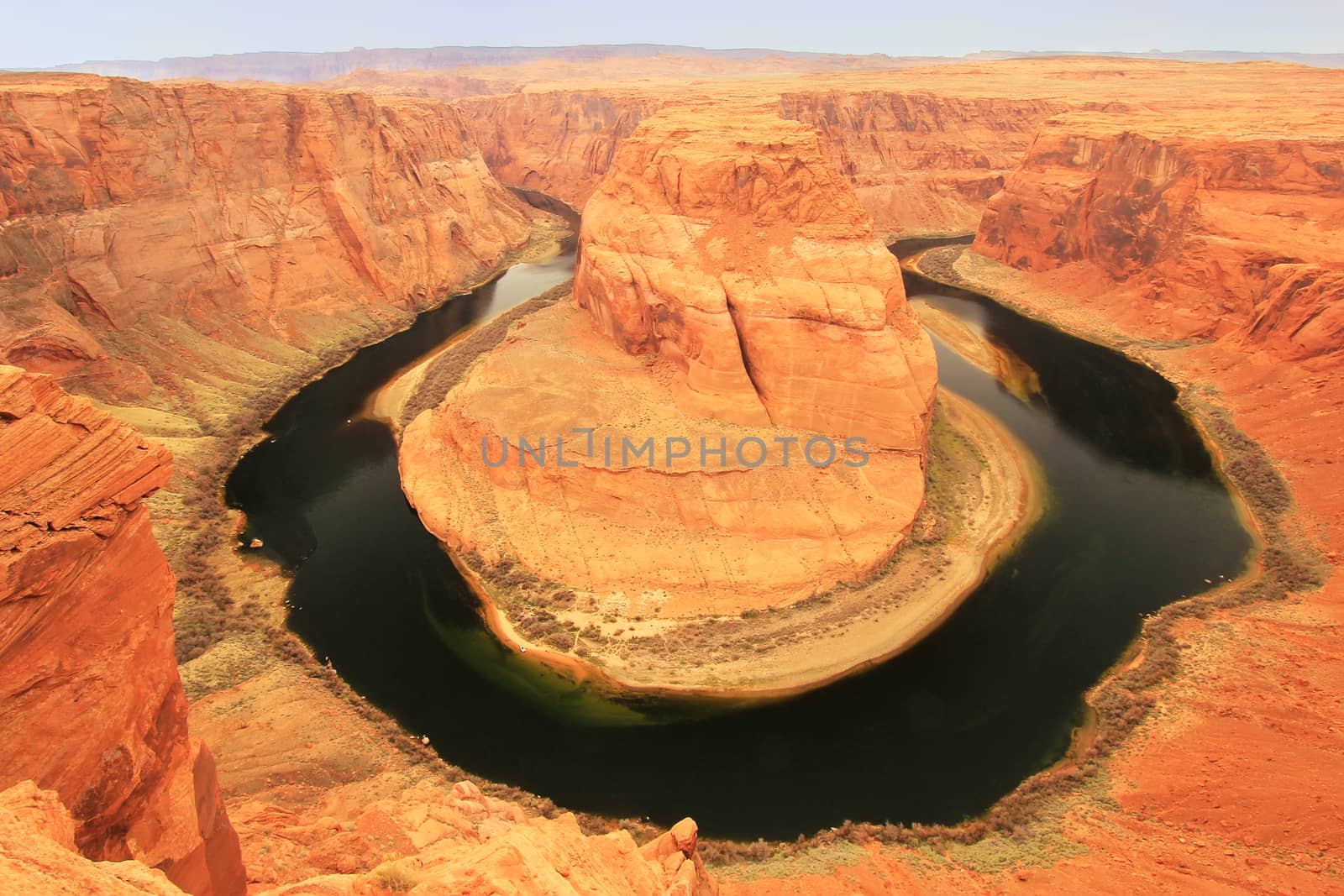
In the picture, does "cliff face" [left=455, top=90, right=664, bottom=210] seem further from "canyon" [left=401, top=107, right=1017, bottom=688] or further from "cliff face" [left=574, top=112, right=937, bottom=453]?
"canyon" [left=401, top=107, right=1017, bottom=688]

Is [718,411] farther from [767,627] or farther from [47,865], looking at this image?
[47,865]

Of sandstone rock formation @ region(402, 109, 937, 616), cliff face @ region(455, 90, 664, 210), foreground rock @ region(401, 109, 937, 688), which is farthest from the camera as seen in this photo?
cliff face @ region(455, 90, 664, 210)

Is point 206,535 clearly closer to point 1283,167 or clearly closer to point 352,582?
point 352,582

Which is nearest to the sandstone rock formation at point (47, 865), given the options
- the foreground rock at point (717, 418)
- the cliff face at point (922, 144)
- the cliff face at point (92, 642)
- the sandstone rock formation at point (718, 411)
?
the cliff face at point (92, 642)

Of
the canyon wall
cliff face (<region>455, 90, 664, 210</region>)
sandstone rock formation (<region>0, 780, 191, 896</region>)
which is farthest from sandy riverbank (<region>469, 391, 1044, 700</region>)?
cliff face (<region>455, 90, 664, 210</region>)

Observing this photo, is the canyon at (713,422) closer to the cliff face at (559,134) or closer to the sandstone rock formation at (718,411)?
the sandstone rock formation at (718,411)
